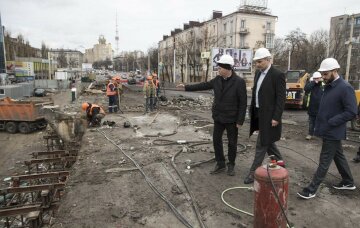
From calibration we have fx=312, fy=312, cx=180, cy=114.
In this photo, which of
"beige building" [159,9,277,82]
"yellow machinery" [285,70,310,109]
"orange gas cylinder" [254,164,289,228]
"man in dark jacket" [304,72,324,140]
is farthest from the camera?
"beige building" [159,9,277,82]

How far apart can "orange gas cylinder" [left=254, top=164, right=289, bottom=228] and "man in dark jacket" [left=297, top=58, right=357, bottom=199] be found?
53.1 inches

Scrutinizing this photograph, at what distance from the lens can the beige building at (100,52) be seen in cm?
16975

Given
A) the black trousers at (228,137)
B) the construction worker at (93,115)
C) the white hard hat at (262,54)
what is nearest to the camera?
the white hard hat at (262,54)

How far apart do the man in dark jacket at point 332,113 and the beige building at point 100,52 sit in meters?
171

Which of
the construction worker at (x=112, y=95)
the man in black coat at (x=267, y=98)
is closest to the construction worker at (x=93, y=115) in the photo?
the construction worker at (x=112, y=95)

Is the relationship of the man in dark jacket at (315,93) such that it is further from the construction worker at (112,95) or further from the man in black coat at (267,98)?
the construction worker at (112,95)

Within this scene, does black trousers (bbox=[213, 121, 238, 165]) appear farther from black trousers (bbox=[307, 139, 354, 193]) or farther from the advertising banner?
the advertising banner

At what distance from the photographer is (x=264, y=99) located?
480 cm

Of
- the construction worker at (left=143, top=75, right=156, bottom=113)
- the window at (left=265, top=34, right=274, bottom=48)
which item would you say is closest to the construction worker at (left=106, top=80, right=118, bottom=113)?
the construction worker at (left=143, top=75, right=156, bottom=113)

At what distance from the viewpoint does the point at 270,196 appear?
11.1 ft

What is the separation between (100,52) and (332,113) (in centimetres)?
17675

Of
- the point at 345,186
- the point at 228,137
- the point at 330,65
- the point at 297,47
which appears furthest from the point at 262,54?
the point at 297,47

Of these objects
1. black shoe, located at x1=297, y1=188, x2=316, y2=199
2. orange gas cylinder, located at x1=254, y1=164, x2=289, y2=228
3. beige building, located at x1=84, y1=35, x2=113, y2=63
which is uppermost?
beige building, located at x1=84, y1=35, x2=113, y2=63

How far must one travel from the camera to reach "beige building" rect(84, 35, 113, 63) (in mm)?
Answer: 169750
